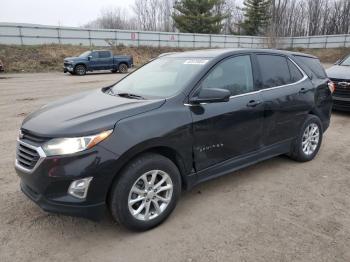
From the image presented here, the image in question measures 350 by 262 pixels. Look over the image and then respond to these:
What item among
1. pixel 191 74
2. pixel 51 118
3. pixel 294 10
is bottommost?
pixel 51 118

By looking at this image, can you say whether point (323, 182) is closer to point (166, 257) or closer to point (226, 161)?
point (226, 161)

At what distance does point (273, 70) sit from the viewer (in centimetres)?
463

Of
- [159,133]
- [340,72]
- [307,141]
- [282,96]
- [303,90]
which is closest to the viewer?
[159,133]

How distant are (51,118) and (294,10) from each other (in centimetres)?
7342

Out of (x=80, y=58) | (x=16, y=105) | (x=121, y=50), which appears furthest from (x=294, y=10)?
(x=16, y=105)

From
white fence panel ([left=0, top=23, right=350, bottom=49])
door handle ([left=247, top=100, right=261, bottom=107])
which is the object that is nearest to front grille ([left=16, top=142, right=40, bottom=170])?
door handle ([left=247, top=100, right=261, bottom=107])

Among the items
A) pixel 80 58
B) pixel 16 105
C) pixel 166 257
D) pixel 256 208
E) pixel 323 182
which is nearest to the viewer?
pixel 166 257

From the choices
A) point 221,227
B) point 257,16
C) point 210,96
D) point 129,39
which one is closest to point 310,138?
point 210,96

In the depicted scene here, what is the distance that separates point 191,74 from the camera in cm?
375

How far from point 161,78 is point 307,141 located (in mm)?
2601

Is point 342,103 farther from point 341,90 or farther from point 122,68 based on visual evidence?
point 122,68

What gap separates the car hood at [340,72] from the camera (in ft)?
27.1

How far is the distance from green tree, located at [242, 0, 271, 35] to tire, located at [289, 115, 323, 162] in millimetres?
51919

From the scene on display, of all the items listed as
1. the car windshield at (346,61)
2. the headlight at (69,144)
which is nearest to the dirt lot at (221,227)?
the headlight at (69,144)
